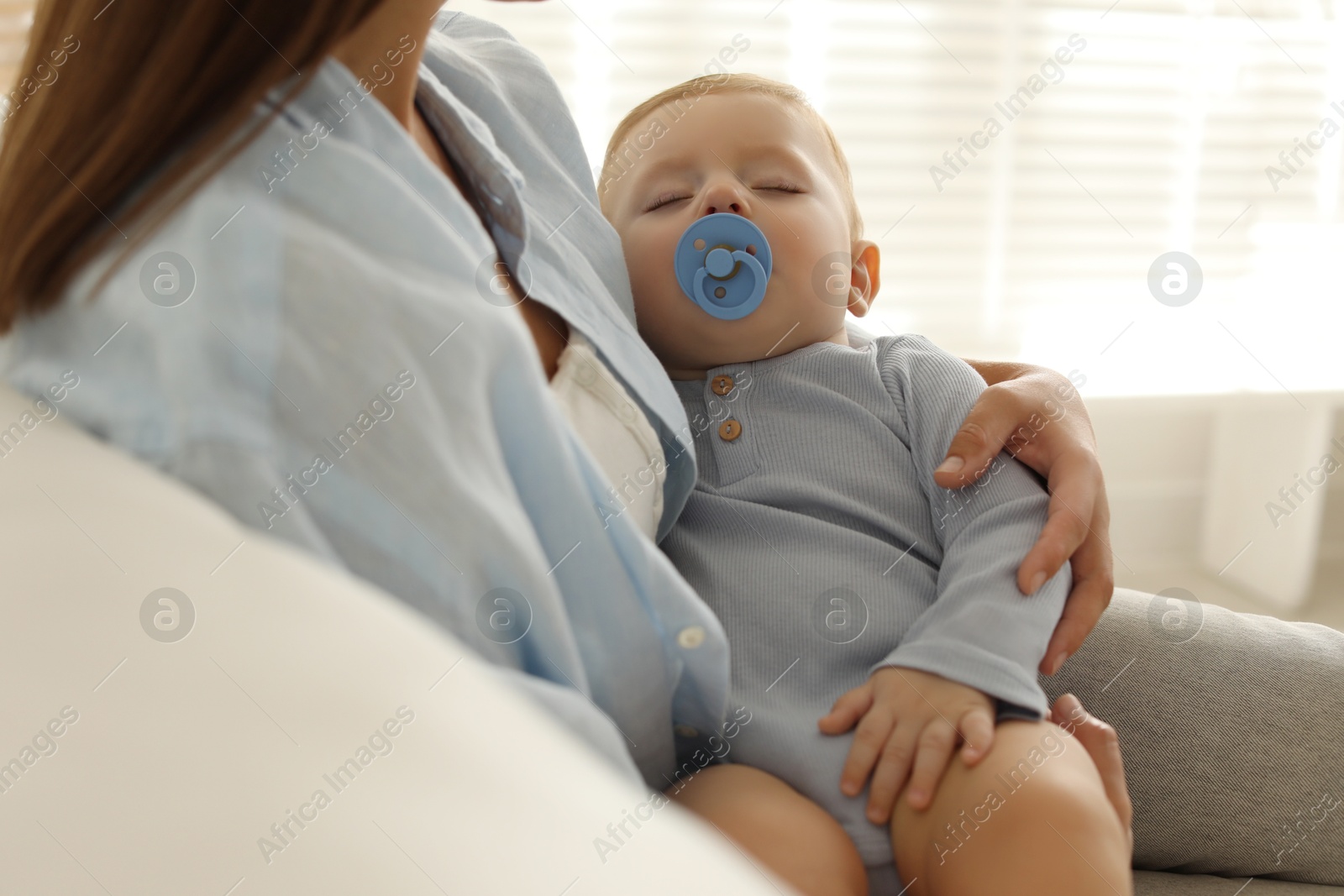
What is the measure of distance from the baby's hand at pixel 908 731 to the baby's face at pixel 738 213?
1.13 ft

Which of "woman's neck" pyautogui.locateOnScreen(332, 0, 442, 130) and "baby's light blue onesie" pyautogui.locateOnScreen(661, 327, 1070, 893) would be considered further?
"baby's light blue onesie" pyautogui.locateOnScreen(661, 327, 1070, 893)

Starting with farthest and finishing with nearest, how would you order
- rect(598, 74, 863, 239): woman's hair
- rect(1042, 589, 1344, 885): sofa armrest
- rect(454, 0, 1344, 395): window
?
rect(454, 0, 1344, 395): window
rect(598, 74, 863, 239): woman's hair
rect(1042, 589, 1344, 885): sofa armrest

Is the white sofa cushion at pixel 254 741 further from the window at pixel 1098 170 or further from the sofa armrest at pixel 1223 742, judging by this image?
the window at pixel 1098 170

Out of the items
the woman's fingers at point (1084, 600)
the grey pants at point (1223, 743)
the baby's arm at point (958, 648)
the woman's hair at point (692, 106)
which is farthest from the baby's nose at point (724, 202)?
the grey pants at point (1223, 743)

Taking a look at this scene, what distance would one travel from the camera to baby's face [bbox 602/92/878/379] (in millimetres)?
913

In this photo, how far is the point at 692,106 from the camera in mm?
973

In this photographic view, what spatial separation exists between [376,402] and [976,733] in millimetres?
432

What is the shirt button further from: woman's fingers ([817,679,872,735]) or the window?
the window

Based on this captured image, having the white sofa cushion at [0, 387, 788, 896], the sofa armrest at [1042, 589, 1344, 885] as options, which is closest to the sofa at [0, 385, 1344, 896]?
the white sofa cushion at [0, 387, 788, 896]

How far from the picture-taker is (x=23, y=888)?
1.03 feet

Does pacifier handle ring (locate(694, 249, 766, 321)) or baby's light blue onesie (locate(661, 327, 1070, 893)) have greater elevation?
pacifier handle ring (locate(694, 249, 766, 321))

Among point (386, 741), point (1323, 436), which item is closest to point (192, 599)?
point (386, 741)

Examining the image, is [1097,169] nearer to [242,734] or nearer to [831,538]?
[831,538]

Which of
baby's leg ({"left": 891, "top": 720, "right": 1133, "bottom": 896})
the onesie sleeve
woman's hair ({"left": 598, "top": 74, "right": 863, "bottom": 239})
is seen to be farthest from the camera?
woman's hair ({"left": 598, "top": 74, "right": 863, "bottom": 239})
